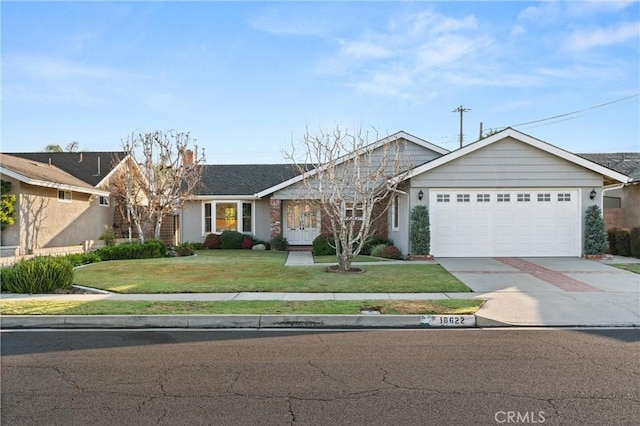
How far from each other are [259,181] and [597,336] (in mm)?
21587

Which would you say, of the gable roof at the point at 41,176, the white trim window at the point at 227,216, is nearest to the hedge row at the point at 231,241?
the white trim window at the point at 227,216

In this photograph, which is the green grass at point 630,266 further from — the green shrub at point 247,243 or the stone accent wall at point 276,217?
the green shrub at point 247,243

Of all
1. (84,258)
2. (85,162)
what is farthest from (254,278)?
(85,162)

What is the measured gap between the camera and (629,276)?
44.8ft

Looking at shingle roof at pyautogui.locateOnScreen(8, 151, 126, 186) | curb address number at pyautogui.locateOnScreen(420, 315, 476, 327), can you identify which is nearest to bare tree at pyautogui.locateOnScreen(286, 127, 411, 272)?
curb address number at pyautogui.locateOnScreen(420, 315, 476, 327)

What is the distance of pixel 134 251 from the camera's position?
19.5m

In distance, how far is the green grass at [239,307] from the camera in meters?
9.10

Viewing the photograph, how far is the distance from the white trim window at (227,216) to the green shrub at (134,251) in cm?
530

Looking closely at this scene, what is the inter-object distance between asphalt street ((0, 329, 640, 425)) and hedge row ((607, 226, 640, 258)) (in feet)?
39.2

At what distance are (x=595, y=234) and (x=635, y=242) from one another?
6.42 feet

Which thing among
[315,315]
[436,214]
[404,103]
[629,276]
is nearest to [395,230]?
[436,214]

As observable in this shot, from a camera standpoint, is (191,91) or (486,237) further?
(191,91)

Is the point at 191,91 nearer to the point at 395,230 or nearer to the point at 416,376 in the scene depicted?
the point at 395,230

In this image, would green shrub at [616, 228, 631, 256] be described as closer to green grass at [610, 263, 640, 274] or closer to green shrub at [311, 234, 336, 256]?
green grass at [610, 263, 640, 274]
